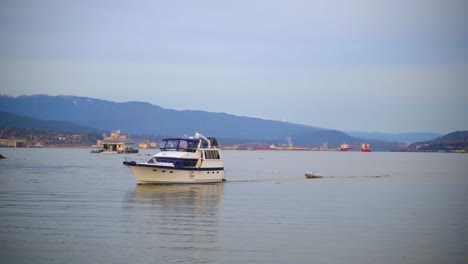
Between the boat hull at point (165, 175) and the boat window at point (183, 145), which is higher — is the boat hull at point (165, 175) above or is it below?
below

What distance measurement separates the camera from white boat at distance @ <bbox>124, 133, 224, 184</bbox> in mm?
50688

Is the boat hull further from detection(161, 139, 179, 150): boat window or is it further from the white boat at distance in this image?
detection(161, 139, 179, 150): boat window

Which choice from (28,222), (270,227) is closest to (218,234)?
(270,227)

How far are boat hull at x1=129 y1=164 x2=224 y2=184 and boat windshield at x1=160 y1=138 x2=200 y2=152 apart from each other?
202 centimetres

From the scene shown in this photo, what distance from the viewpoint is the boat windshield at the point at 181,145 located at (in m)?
53.2

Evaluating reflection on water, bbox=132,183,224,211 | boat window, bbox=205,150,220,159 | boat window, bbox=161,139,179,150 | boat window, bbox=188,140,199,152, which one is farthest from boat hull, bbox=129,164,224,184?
boat window, bbox=161,139,179,150

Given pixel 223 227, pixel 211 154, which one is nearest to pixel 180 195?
pixel 211 154

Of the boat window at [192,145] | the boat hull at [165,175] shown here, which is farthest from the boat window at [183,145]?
the boat hull at [165,175]

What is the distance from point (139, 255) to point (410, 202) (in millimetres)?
28216

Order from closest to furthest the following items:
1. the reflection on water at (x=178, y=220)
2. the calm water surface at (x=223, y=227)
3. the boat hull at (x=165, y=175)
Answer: the calm water surface at (x=223, y=227) → the reflection on water at (x=178, y=220) → the boat hull at (x=165, y=175)

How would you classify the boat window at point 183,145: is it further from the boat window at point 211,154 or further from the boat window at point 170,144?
the boat window at point 211,154

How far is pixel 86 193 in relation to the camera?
45.6m

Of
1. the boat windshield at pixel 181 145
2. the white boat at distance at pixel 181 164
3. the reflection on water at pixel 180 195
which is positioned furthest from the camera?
the boat windshield at pixel 181 145

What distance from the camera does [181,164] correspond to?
172ft
